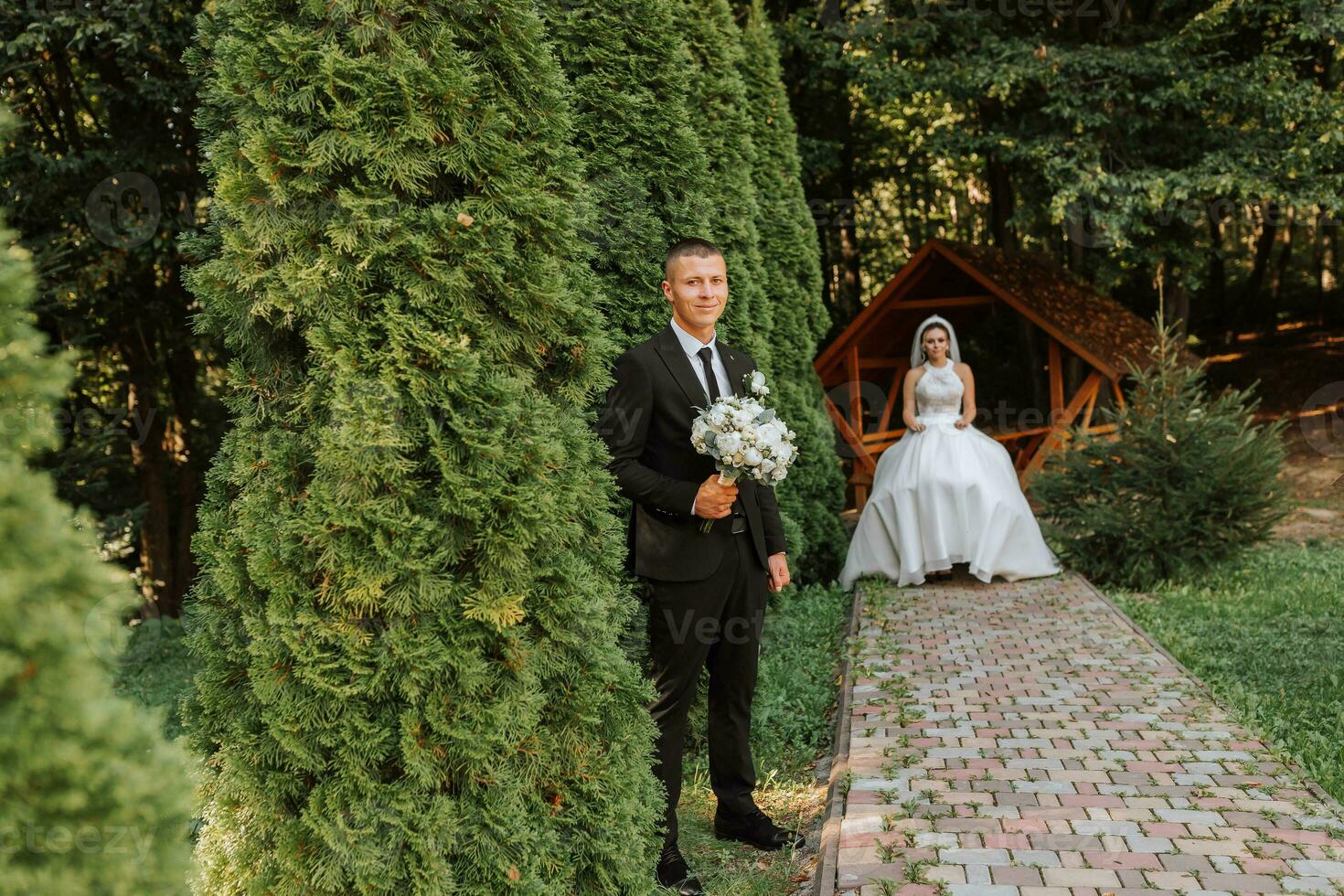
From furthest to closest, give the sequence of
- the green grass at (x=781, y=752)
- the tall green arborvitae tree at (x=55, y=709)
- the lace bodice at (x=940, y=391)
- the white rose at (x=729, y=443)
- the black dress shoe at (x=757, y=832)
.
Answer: the lace bodice at (x=940, y=391) < the black dress shoe at (x=757, y=832) < the green grass at (x=781, y=752) < the white rose at (x=729, y=443) < the tall green arborvitae tree at (x=55, y=709)

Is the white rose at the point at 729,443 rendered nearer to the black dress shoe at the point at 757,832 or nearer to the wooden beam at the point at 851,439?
the black dress shoe at the point at 757,832

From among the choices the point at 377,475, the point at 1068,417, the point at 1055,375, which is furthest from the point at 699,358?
the point at 1055,375

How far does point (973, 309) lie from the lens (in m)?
15.5

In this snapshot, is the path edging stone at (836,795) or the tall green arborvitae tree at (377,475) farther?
the path edging stone at (836,795)

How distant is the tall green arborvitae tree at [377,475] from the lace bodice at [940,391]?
7475 mm

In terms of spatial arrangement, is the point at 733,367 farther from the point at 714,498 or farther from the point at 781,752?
the point at 781,752

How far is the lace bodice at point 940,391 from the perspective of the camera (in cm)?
976

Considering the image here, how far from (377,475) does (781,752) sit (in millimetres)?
3521

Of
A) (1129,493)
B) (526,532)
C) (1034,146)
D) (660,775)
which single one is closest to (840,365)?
(1034,146)

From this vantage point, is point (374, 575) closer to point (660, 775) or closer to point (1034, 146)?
point (660, 775)

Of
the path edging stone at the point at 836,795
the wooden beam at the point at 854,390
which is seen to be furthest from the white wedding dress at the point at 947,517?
the wooden beam at the point at 854,390

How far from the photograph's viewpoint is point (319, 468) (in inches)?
101

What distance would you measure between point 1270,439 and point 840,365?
6074mm

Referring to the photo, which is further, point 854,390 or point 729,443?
point 854,390
